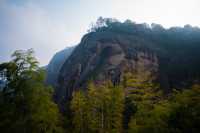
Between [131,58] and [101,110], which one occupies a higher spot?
[131,58]

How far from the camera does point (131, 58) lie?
60.2m

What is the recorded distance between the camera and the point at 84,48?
6988 cm

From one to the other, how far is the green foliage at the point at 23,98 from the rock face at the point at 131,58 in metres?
35.4

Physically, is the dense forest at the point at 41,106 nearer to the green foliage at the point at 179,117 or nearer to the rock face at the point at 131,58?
the green foliage at the point at 179,117

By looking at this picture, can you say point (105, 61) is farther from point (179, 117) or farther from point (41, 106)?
point (179, 117)

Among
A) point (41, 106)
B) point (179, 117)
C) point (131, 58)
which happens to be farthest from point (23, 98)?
point (131, 58)

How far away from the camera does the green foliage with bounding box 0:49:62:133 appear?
15.4 metres

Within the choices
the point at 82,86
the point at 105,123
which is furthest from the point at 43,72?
the point at 82,86

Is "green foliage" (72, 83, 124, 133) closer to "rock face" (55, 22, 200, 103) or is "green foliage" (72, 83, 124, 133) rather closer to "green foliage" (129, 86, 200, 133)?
"green foliage" (129, 86, 200, 133)

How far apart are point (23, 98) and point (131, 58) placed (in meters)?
46.9

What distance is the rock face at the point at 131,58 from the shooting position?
56734 millimetres

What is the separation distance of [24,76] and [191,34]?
73826 mm

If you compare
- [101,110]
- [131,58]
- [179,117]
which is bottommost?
[101,110]

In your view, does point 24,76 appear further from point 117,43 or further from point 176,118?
point 117,43
